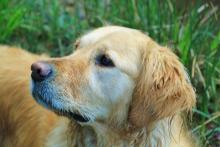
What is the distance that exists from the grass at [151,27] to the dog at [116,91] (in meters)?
1.21

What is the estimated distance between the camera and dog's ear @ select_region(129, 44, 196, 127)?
4348mm

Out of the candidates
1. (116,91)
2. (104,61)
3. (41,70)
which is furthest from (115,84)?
(41,70)

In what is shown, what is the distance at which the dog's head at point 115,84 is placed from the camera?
4.36 metres

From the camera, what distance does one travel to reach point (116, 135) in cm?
462

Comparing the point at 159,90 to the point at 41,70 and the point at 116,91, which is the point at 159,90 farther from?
the point at 41,70

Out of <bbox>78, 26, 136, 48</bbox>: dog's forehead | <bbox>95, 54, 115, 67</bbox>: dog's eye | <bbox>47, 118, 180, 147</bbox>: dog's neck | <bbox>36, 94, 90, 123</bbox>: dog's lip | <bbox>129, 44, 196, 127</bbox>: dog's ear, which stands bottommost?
<bbox>47, 118, 180, 147</bbox>: dog's neck

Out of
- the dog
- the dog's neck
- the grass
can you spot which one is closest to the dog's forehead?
the dog

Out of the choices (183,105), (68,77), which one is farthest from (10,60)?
(183,105)

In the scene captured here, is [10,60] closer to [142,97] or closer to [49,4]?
[142,97]

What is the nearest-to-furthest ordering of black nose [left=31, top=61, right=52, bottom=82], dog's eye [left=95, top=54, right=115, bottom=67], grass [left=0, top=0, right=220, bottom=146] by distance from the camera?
1. black nose [left=31, top=61, right=52, bottom=82]
2. dog's eye [left=95, top=54, right=115, bottom=67]
3. grass [left=0, top=0, right=220, bottom=146]

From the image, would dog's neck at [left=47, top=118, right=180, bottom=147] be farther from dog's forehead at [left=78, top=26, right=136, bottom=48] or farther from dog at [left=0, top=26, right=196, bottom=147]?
dog's forehead at [left=78, top=26, right=136, bottom=48]

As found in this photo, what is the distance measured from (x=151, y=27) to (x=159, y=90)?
6.97 feet

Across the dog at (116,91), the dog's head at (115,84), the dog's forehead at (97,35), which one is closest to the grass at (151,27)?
the dog at (116,91)

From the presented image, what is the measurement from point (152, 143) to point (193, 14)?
6.49 feet
